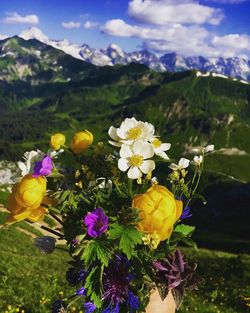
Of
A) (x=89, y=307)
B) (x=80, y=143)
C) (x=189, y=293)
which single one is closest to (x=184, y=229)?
(x=89, y=307)

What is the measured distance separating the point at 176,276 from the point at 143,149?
119 centimetres

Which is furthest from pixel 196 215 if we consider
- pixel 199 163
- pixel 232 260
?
pixel 199 163

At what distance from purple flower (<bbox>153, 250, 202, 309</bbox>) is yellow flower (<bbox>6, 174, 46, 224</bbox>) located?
A: 3.87ft

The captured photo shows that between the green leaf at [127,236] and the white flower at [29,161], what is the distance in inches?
36.1

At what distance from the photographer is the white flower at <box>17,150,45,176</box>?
12.9 ft

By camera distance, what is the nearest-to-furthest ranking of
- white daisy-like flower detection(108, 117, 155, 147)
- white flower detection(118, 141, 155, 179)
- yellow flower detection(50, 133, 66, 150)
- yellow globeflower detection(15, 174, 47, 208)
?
yellow globeflower detection(15, 174, 47, 208), white flower detection(118, 141, 155, 179), white daisy-like flower detection(108, 117, 155, 147), yellow flower detection(50, 133, 66, 150)

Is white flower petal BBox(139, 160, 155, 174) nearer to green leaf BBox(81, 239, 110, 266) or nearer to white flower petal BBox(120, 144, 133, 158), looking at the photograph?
white flower petal BBox(120, 144, 133, 158)

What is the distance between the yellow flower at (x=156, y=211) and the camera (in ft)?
12.1

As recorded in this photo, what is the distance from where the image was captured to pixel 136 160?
3896mm

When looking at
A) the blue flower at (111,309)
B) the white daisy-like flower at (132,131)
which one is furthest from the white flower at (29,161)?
the blue flower at (111,309)

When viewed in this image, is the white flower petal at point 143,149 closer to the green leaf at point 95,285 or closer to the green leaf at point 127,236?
the green leaf at point 127,236

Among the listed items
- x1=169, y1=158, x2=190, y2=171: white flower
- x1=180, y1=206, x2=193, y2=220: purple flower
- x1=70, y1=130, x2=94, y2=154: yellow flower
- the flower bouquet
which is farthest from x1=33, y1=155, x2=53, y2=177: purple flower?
x1=180, y1=206, x2=193, y2=220: purple flower

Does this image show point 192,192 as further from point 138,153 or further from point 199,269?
point 199,269

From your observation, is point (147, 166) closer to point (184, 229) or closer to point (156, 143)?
point (156, 143)
